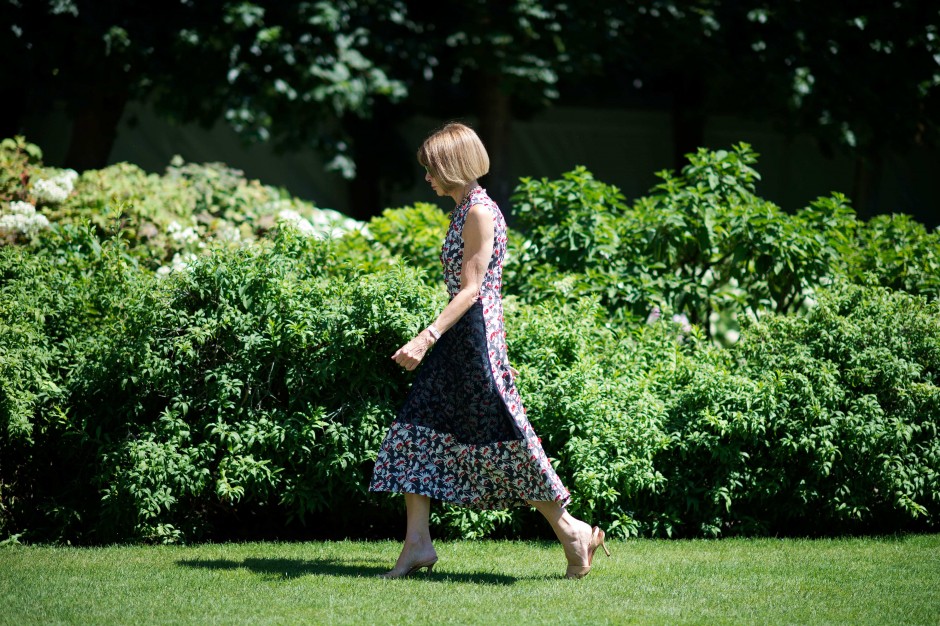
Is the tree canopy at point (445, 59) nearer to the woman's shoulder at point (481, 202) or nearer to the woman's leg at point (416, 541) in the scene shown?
the woman's shoulder at point (481, 202)

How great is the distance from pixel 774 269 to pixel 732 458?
1.72 m

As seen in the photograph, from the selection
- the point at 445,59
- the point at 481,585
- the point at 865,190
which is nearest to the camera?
the point at 481,585

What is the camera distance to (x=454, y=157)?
13.4ft

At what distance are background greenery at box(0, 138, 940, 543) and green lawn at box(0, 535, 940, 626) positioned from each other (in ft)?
0.84

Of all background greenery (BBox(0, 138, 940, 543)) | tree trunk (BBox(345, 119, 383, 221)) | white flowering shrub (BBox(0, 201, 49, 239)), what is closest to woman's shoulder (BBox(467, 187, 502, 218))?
background greenery (BBox(0, 138, 940, 543))

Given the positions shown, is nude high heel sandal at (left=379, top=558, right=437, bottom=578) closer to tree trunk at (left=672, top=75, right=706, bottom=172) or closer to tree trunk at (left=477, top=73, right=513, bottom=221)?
tree trunk at (left=477, top=73, right=513, bottom=221)

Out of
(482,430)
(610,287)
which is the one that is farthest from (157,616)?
(610,287)

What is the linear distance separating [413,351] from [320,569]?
1.12 meters

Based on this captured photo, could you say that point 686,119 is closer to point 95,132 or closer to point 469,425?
point 95,132

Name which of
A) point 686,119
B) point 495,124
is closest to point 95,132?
point 495,124

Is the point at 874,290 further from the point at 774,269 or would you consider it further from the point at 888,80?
the point at 888,80

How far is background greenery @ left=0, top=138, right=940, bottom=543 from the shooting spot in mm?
4777

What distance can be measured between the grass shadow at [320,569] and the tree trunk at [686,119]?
11918 millimetres

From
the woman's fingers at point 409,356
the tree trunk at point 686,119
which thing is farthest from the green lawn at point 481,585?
the tree trunk at point 686,119
